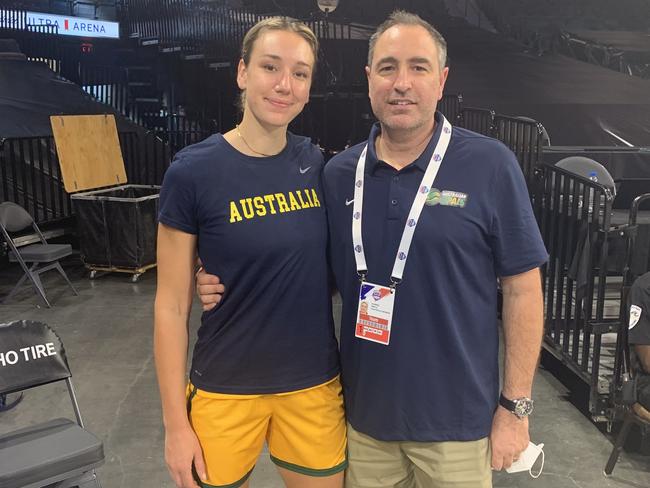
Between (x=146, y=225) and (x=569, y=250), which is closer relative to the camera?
(x=569, y=250)

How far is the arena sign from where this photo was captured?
13.8 metres

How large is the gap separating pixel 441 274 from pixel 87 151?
6.80 m

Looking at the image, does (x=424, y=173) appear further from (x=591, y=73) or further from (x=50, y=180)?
(x=591, y=73)

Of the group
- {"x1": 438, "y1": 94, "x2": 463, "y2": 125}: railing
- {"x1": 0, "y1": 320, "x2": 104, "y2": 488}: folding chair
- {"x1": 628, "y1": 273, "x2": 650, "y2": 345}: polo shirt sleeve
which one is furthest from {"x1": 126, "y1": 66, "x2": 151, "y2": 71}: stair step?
{"x1": 628, "y1": 273, "x2": 650, "y2": 345}: polo shirt sleeve

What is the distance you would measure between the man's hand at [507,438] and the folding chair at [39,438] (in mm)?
1535

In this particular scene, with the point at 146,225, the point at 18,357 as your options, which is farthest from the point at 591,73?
the point at 18,357

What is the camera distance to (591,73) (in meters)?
13.9

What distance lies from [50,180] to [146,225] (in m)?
1.81

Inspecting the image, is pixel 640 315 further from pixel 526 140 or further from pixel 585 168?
pixel 585 168

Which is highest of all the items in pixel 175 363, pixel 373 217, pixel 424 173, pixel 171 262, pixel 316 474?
pixel 424 173

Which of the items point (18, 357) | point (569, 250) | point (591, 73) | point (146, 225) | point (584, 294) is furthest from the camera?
point (591, 73)

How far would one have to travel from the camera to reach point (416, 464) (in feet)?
4.91

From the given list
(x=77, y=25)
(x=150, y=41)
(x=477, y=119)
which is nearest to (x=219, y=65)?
(x=150, y=41)

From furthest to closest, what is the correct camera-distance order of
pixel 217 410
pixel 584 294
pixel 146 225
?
1. pixel 146 225
2. pixel 584 294
3. pixel 217 410
